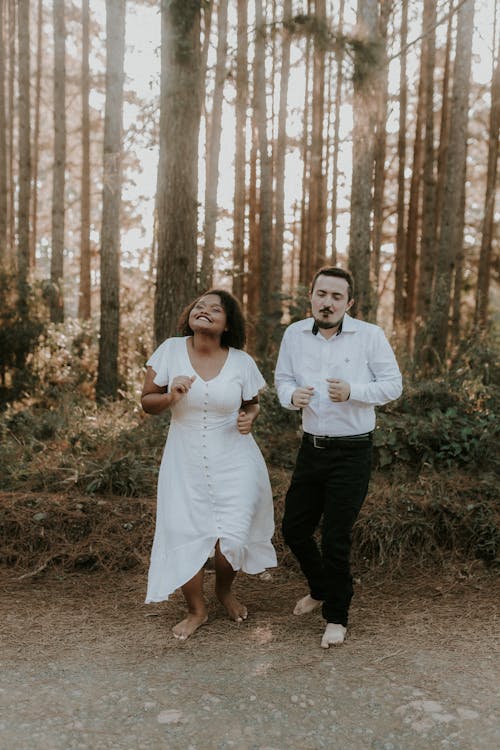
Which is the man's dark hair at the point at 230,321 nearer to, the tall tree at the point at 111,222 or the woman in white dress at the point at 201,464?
the woman in white dress at the point at 201,464

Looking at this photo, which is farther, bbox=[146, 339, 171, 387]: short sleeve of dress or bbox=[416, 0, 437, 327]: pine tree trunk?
bbox=[416, 0, 437, 327]: pine tree trunk

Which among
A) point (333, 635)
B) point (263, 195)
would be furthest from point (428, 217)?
point (333, 635)

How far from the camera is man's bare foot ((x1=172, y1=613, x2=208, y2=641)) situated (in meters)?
4.00

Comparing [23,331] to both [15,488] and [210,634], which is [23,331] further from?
[210,634]

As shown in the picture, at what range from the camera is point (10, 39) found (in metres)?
19.6

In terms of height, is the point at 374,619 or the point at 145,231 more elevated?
the point at 145,231

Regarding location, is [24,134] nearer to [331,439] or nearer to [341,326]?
[341,326]

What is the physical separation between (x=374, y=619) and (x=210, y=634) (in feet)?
3.30

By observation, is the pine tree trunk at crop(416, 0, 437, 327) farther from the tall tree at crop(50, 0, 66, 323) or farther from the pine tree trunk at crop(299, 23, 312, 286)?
the tall tree at crop(50, 0, 66, 323)

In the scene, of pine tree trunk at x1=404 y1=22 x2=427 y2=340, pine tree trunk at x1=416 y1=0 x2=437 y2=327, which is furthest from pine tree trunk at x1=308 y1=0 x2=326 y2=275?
pine tree trunk at x1=416 y1=0 x2=437 y2=327

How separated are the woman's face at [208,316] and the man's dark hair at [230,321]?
5 centimetres

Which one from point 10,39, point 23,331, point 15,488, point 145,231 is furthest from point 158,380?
point 145,231

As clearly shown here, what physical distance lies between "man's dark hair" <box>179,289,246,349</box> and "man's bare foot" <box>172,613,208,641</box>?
158cm

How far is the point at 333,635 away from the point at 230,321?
1.86 m
